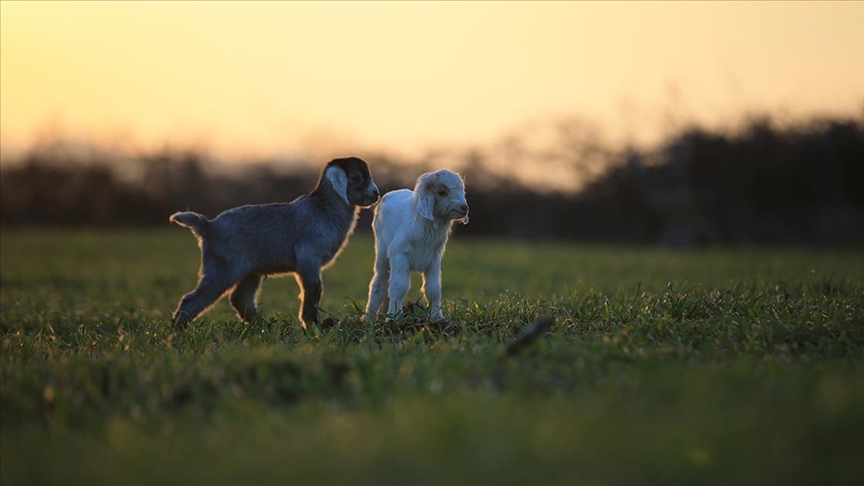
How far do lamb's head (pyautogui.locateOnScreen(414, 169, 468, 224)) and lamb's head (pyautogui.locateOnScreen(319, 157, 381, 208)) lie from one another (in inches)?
28.3

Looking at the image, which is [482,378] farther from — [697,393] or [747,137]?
[747,137]

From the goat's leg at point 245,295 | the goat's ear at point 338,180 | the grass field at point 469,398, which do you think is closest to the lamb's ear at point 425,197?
the goat's ear at point 338,180

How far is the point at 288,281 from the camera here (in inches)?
803

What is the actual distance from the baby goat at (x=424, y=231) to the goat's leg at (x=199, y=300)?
4.65ft

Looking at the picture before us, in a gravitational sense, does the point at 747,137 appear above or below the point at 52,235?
above

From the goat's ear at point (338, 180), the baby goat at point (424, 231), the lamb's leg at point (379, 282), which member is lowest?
the lamb's leg at point (379, 282)

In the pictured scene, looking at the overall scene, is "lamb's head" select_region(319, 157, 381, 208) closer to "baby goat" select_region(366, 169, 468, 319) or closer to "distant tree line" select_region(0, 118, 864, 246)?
"baby goat" select_region(366, 169, 468, 319)

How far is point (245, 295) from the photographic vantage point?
349 inches

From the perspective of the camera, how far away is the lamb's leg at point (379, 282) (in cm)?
861

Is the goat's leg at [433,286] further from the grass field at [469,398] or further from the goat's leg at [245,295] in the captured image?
the goat's leg at [245,295]

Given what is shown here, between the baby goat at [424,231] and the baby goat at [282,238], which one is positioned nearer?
the baby goat at [424,231]

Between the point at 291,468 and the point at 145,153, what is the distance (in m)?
44.3

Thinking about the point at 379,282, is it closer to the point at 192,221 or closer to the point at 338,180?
the point at 338,180

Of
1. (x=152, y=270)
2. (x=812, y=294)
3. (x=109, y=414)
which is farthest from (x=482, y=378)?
(x=152, y=270)
